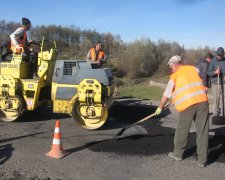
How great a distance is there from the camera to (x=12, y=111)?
9.72 m

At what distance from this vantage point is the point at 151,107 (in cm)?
1177

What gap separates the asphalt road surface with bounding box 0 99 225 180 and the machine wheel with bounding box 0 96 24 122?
0.77ft

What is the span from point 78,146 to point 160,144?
5.18 ft

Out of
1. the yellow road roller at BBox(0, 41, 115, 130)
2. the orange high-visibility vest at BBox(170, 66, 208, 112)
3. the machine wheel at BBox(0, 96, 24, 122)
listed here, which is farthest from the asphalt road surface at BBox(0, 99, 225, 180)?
the orange high-visibility vest at BBox(170, 66, 208, 112)

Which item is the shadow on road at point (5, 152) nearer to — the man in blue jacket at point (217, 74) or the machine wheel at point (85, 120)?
the machine wheel at point (85, 120)

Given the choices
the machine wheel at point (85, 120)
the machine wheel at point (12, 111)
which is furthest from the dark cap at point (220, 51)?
the machine wheel at point (12, 111)

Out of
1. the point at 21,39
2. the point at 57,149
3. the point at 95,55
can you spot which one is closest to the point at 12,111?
the point at 21,39

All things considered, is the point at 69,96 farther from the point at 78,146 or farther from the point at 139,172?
the point at 139,172

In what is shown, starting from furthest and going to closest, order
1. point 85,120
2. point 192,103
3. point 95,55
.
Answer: point 95,55 < point 85,120 < point 192,103

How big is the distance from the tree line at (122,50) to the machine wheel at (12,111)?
51.9 ft

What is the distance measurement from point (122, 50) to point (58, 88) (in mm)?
21003

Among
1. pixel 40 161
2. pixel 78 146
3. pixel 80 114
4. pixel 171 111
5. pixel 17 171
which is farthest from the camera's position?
pixel 171 111

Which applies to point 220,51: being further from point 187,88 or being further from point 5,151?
point 5,151

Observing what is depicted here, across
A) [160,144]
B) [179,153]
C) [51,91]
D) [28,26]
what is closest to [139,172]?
[179,153]
